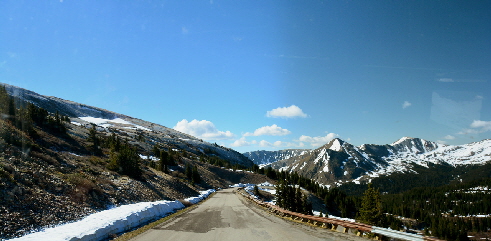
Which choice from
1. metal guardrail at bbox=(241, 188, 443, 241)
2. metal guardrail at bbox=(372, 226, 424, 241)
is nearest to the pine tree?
metal guardrail at bbox=(241, 188, 443, 241)

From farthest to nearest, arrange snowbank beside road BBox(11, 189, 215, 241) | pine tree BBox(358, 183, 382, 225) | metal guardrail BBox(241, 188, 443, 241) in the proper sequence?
pine tree BBox(358, 183, 382, 225) → snowbank beside road BBox(11, 189, 215, 241) → metal guardrail BBox(241, 188, 443, 241)

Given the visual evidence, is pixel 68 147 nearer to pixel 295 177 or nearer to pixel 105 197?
pixel 105 197

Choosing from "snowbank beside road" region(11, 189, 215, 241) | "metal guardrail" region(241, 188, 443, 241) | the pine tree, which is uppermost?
"metal guardrail" region(241, 188, 443, 241)

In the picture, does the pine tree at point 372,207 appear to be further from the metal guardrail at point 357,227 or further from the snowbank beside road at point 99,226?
the snowbank beside road at point 99,226

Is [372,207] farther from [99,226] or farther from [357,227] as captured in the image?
[99,226]

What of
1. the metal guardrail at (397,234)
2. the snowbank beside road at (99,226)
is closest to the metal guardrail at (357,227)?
the metal guardrail at (397,234)

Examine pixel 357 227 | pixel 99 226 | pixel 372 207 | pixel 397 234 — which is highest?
pixel 397 234

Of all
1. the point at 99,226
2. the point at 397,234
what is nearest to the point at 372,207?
the point at 397,234

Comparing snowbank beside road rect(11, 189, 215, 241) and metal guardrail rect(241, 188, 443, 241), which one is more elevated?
metal guardrail rect(241, 188, 443, 241)

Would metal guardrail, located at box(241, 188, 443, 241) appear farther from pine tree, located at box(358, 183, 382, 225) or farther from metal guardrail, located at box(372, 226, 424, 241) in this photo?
pine tree, located at box(358, 183, 382, 225)

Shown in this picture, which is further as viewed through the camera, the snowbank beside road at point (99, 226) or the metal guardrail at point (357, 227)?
the snowbank beside road at point (99, 226)

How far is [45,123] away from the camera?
47.9m

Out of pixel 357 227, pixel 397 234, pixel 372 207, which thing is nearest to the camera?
pixel 397 234

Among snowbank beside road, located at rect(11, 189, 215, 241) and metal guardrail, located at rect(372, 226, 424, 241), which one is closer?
metal guardrail, located at rect(372, 226, 424, 241)
